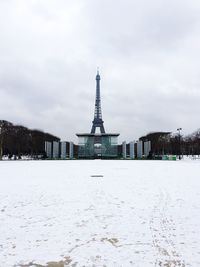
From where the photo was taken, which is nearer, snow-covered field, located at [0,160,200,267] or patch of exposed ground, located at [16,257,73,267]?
patch of exposed ground, located at [16,257,73,267]

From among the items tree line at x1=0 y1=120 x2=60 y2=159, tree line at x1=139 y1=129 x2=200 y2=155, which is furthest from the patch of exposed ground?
tree line at x1=139 y1=129 x2=200 y2=155

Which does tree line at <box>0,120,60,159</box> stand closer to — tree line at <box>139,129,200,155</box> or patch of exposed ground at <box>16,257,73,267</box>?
tree line at <box>139,129,200,155</box>

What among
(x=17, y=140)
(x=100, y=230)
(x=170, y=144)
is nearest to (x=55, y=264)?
(x=100, y=230)

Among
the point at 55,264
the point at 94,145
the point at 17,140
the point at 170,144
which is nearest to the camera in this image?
the point at 55,264

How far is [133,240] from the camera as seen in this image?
7.10 m

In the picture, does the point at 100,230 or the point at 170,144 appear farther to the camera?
the point at 170,144

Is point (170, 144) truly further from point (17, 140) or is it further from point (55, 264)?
point (55, 264)

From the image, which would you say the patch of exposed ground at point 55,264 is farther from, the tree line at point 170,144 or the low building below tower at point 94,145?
the low building below tower at point 94,145

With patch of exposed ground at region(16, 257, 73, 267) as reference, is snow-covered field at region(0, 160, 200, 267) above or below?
above

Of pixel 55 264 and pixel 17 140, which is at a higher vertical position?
pixel 17 140

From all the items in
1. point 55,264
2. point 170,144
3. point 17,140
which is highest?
point 17,140

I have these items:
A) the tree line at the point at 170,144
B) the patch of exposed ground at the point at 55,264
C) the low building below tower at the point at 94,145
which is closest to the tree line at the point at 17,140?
the low building below tower at the point at 94,145

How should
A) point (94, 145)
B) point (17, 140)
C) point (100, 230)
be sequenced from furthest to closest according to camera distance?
point (94, 145) → point (17, 140) → point (100, 230)

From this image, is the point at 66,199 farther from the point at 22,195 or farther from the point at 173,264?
the point at 173,264
